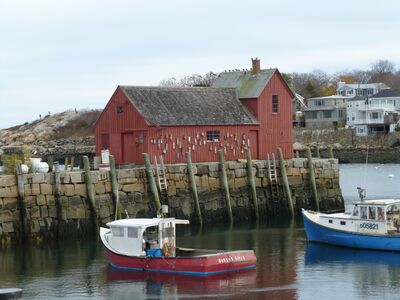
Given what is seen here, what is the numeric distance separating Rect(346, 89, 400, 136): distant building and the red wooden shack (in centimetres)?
7935

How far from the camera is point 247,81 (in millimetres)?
56125

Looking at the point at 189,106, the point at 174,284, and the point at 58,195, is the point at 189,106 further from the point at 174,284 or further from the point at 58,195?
the point at 174,284

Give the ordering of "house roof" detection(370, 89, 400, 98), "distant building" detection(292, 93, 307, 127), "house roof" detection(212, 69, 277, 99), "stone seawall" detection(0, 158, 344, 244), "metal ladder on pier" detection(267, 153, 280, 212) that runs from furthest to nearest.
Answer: "distant building" detection(292, 93, 307, 127) < "house roof" detection(370, 89, 400, 98) < "house roof" detection(212, 69, 277, 99) < "metal ladder on pier" detection(267, 153, 280, 212) < "stone seawall" detection(0, 158, 344, 244)

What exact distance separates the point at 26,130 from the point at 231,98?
250ft

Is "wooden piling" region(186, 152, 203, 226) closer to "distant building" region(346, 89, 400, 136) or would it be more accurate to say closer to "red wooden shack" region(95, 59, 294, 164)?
"red wooden shack" region(95, 59, 294, 164)

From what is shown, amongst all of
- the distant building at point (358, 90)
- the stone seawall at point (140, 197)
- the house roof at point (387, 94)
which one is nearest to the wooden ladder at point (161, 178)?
the stone seawall at point (140, 197)

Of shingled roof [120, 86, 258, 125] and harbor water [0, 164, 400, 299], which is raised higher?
shingled roof [120, 86, 258, 125]

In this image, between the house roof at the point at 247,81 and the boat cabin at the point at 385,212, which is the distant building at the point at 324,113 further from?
the boat cabin at the point at 385,212

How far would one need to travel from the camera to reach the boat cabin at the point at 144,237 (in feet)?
118

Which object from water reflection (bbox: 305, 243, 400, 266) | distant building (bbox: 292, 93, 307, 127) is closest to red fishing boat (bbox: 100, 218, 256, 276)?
water reflection (bbox: 305, 243, 400, 266)

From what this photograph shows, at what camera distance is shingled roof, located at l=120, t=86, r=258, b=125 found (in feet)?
168

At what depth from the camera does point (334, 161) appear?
181 ft

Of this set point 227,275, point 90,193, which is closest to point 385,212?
point 227,275

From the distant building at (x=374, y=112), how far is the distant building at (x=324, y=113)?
3209 mm
